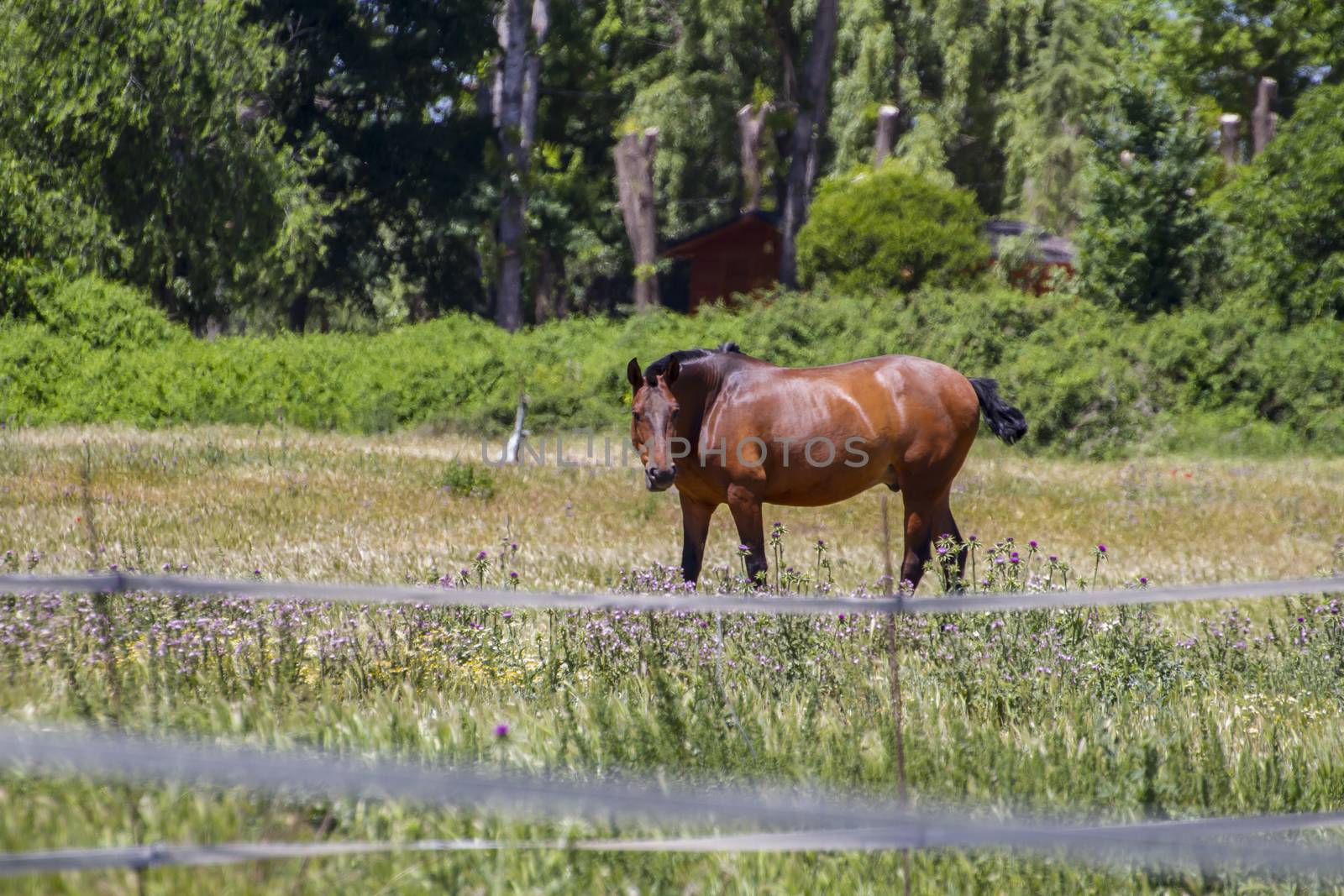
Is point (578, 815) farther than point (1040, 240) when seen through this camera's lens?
No

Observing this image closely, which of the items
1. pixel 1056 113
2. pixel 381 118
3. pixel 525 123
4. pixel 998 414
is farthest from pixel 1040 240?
pixel 998 414

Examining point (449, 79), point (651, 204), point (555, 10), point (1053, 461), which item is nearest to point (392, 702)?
point (1053, 461)

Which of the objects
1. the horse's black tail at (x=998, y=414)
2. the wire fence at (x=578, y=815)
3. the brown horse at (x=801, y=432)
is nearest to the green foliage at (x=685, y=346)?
the horse's black tail at (x=998, y=414)

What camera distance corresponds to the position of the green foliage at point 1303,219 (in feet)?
86.1

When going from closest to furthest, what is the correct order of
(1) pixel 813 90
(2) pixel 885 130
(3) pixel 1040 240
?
(1) pixel 813 90 → (2) pixel 885 130 → (3) pixel 1040 240

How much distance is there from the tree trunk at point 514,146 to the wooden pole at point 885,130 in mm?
9780

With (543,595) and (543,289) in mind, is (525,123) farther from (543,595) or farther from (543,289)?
(543,595)

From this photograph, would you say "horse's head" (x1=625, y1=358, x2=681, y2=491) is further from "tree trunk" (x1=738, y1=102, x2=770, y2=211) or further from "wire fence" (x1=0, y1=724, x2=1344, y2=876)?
"tree trunk" (x1=738, y1=102, x2=770, y2=211)

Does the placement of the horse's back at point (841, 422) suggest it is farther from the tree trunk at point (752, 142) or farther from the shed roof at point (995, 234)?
the shed roof at point (995, 234)

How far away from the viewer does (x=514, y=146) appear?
34.7 metres

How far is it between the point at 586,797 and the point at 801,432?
6546 millimetres

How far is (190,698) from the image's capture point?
557cm

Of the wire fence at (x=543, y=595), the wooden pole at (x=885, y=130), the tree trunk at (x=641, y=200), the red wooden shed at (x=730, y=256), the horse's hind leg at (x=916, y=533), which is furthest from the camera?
the red wooden shed at (x=730, y=256)

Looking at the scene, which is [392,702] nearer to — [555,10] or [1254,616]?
[1254,616]
